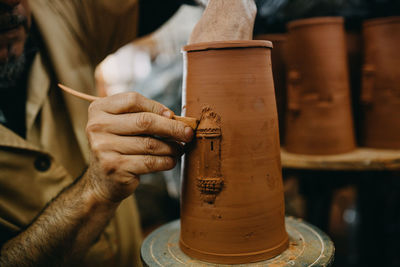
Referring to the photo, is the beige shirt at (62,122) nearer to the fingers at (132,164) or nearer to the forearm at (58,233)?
the forearm at (58,233)

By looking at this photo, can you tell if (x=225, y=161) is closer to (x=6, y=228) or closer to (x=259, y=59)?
(x=259, y=59)

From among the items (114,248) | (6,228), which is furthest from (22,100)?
(114,248)

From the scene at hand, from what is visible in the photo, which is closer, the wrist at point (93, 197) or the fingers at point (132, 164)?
the fingers at point (132, 164)

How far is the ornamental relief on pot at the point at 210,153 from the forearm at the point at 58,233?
39cm

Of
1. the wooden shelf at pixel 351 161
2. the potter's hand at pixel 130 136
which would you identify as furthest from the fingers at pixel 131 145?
the wooden shelf at pixel 351 161

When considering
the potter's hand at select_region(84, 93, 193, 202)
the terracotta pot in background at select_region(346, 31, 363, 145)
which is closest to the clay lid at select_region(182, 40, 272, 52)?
the potter's hand at select_region(84, 93, 193, 202)

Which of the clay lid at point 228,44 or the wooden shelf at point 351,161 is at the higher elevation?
the clay lid at point 228,44

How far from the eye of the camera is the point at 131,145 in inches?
37.4

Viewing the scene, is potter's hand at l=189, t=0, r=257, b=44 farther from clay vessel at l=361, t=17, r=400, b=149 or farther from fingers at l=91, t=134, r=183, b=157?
clay vessel at l=361, t=17, r=400, b=149

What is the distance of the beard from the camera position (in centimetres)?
141

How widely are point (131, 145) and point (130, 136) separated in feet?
0.09

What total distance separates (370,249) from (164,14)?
76.6 inches

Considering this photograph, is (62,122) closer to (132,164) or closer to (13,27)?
(13,27)

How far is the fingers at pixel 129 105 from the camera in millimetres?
937
